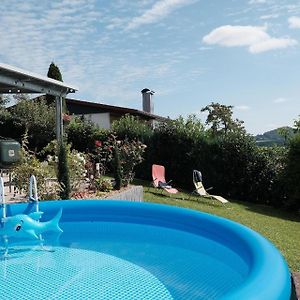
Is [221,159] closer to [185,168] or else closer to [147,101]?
[185,168]

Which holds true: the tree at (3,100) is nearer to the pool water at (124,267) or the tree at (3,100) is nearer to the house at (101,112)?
the house at (101,112)

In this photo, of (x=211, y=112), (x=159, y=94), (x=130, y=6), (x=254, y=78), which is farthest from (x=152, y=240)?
(x=211, y=112)

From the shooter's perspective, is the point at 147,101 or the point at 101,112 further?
the point at 147,101

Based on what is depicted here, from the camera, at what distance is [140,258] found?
5598 mm

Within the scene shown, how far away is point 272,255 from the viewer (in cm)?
386

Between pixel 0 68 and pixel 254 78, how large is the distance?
11923 mm

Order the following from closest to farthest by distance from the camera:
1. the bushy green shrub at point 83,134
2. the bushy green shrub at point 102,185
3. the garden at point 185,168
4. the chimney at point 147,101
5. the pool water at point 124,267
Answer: the pool water at point 124,267, the garden at point 185,168, the bushy green shrub at point 102,185, the bushy green shrub at point 83,134, the chimney at point 147,101

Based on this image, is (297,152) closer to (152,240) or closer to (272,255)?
(152,240)

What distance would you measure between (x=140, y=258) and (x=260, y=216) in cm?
661

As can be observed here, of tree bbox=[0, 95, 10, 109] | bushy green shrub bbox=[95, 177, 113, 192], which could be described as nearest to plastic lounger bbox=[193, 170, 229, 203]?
bushy green shrub bbox=[95, 177, 113, 192]

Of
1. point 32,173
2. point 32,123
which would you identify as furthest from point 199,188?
point 32,123

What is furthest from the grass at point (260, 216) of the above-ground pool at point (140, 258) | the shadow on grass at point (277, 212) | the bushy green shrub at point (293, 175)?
the above-ground pool at point (140, 258)

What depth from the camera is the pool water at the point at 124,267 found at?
438cm

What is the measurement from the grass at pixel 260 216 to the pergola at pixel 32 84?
413 centimetres
